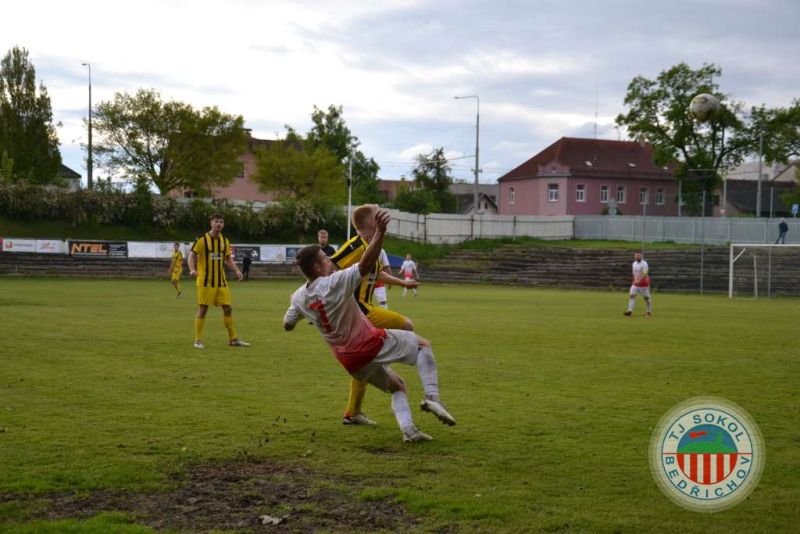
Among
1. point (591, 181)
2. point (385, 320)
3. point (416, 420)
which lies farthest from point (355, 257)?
point (591, 181)

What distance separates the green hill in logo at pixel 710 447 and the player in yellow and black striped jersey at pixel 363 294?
3095 mm

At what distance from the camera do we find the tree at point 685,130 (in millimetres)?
75312

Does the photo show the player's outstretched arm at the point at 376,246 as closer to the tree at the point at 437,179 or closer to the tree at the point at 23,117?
the tree at the point at 23,117

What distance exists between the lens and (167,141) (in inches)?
2635

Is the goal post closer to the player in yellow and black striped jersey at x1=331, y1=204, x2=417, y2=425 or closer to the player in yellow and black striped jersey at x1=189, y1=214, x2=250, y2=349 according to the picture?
the player in yellow and black striped jersey at x1=189, y1=214, x2=250, y2=349

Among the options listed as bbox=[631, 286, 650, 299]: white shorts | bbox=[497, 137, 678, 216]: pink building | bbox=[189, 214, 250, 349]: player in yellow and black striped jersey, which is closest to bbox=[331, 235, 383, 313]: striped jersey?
bbox=[189, 214, 250, 349]: player in yellow and black striped jersey

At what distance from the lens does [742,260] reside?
46594mm

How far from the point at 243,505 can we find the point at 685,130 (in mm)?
76491

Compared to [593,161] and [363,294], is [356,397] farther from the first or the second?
[593,161]

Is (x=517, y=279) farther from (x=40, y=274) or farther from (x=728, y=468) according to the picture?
(x=728, y=468)

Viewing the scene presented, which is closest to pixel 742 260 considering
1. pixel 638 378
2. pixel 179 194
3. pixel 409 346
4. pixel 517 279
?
pixel 517 279

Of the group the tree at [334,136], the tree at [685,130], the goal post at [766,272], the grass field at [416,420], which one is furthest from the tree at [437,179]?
the grass field at [416,420]

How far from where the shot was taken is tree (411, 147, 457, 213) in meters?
99.6

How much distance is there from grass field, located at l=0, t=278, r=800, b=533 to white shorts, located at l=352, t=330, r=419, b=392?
0.62m
